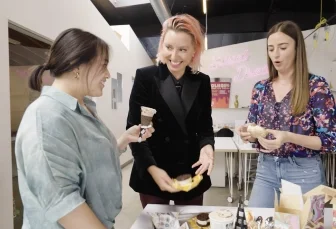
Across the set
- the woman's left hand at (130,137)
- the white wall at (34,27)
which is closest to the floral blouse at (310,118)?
the woman's left hand at (130,137)

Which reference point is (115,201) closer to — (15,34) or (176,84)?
(176,84)

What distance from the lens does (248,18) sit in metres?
8.51

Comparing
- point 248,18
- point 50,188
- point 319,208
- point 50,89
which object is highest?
point 248,18

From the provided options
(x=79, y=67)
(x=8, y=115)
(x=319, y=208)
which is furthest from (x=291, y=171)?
(x=8, y=115)

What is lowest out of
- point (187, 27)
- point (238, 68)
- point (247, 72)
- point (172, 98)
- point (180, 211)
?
point (180, 211)

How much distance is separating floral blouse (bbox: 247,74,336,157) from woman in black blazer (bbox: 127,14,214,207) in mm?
376

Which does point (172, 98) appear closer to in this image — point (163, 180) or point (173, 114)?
point (173, 114)

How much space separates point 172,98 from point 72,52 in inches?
24.1

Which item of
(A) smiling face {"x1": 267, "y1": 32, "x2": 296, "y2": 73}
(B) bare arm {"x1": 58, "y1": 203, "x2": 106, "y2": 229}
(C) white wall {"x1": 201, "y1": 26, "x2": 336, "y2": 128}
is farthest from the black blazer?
(C) white wall {"x1": 201, "y1": 26, "x2": 336, "y2": 128}

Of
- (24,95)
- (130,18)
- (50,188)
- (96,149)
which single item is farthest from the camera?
(130,18)

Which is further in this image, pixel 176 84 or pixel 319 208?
pixel 176 84

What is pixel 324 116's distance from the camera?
1362 millimetres

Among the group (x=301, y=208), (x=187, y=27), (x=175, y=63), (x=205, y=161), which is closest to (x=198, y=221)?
(x=205, y=161)

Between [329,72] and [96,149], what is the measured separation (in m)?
6.74
